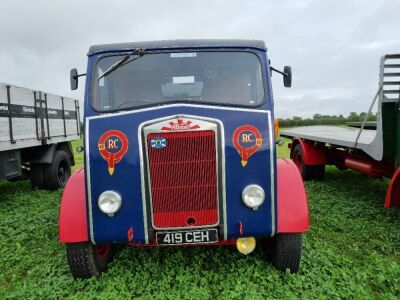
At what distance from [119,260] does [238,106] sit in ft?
7.10

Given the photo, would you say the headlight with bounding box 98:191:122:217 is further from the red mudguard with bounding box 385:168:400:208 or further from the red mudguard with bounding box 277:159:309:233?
the red mudguard with bounding box 385:168:400:208

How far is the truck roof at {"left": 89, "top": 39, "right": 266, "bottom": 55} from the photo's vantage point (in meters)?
4.17

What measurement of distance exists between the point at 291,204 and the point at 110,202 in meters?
1.73

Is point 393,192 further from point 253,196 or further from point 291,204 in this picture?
point 253,196

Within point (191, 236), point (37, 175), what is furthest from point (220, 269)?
point (37, 175)

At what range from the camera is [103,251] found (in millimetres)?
4465

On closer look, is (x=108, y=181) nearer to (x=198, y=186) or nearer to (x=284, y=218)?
(x=198, y=186)

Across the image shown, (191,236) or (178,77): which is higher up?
(178,77)

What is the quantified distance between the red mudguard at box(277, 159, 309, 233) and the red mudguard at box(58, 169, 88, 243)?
189 centimetres

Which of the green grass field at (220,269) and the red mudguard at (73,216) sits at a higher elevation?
the red mudguard at (73,216)

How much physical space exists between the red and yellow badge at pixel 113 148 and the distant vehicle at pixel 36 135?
4.18 m

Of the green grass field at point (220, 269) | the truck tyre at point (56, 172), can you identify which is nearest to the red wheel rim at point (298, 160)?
the green grass field at point (220, 269)

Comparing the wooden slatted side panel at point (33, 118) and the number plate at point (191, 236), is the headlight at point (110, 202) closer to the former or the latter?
the number plate at point (191, 236)

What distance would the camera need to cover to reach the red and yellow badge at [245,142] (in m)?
3.79
